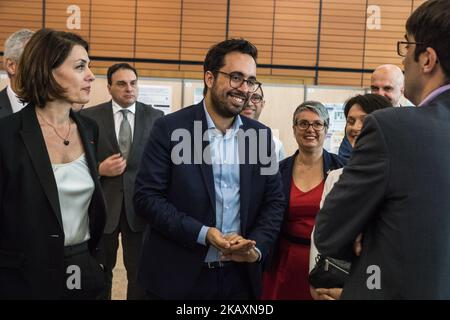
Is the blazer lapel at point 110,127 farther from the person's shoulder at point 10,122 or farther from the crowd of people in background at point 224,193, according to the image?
the person's shoulder at point 10,122

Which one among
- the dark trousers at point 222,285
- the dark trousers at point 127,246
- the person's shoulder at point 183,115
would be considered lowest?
the dark trousers at point 127,246

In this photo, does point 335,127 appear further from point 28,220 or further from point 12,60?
point 28,220

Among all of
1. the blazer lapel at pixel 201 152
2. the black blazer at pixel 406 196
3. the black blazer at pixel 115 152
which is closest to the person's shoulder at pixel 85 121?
the blazer lapel at pixel 201 152

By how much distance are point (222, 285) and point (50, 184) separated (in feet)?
2.66

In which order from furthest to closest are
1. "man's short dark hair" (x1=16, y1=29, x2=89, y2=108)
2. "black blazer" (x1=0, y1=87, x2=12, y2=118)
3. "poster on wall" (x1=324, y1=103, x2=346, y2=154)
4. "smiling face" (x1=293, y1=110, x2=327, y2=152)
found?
1. "poster on wall" (x1=324, y1=103, x2=346, y2=154)
2. "smiling face" (x1=293, y1=110, x2=327, y2=152)
3. "black blazer" (x1=0, y1=87, x2=12, y2=118)
4. "man's short dark hair" (x1=16, y1=29, x2=89, y2=108)

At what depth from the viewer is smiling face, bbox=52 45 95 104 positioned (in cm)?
185

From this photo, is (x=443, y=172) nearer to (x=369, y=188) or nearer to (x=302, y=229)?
(x=369, y=188)

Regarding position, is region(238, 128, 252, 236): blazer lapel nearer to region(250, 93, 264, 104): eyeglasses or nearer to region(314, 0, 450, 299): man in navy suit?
region(314, 0, 450, 299): man in navy suit

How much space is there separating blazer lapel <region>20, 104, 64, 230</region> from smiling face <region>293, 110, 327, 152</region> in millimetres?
1473

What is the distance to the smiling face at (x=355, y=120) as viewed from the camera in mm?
2574

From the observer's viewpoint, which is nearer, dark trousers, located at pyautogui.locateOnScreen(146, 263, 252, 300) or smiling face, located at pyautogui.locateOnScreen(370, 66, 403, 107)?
dark trousers, located at pyautogui.locateOnScreen(146, 263, 252, 300)

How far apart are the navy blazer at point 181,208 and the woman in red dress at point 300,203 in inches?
17.8

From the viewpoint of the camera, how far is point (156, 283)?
79.5 inches

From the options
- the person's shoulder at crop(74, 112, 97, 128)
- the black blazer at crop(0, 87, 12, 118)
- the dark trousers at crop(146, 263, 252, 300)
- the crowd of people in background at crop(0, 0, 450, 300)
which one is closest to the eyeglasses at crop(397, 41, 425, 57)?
the crowd of people in background at crop(0, 0, 450, 300)
